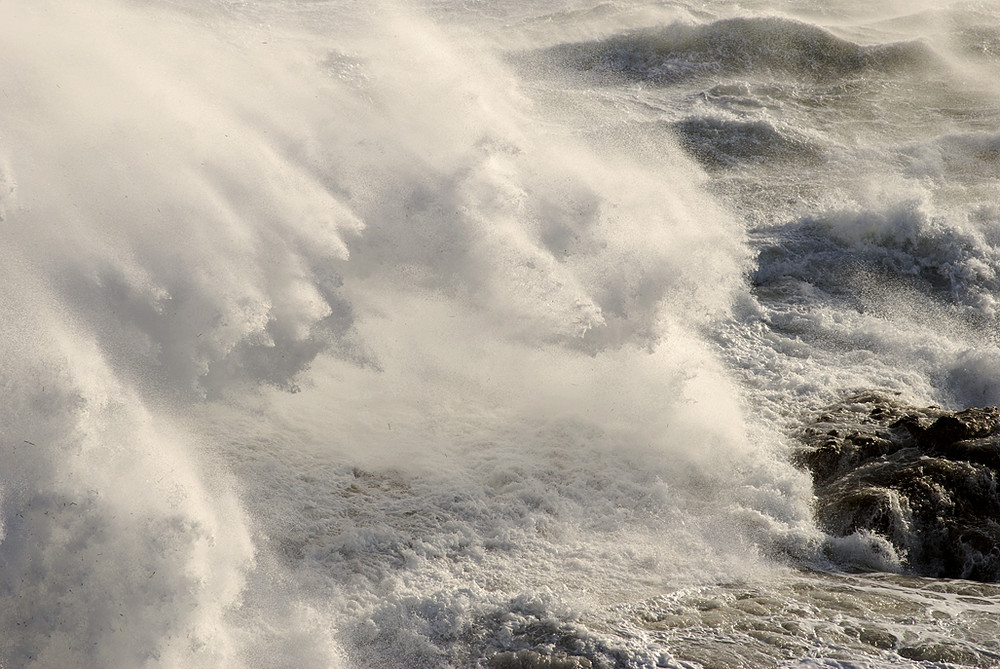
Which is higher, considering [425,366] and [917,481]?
[425,366]

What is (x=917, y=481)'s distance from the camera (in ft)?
21.5

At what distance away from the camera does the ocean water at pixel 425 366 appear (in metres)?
5.26

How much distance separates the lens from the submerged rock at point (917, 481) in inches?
243

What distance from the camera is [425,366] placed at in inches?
318

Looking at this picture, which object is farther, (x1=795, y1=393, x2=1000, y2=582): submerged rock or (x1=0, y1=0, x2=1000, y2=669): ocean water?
(x1=795, y1=393, x2=1000, y2=582): submerged rock

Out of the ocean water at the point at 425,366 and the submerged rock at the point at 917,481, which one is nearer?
the ocean water at the point at 425,366

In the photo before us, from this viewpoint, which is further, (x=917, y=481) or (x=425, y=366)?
(x=425, y=366)

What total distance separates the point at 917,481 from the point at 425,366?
4436 millimetres

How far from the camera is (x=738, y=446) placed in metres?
7.16

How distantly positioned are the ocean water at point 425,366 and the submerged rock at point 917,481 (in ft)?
0.67

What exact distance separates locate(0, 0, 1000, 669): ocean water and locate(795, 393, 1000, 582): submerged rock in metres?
0.20

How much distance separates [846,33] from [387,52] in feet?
33.7

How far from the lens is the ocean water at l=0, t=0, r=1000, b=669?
5.26 meters

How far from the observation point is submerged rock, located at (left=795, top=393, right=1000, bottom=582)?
6184mm
